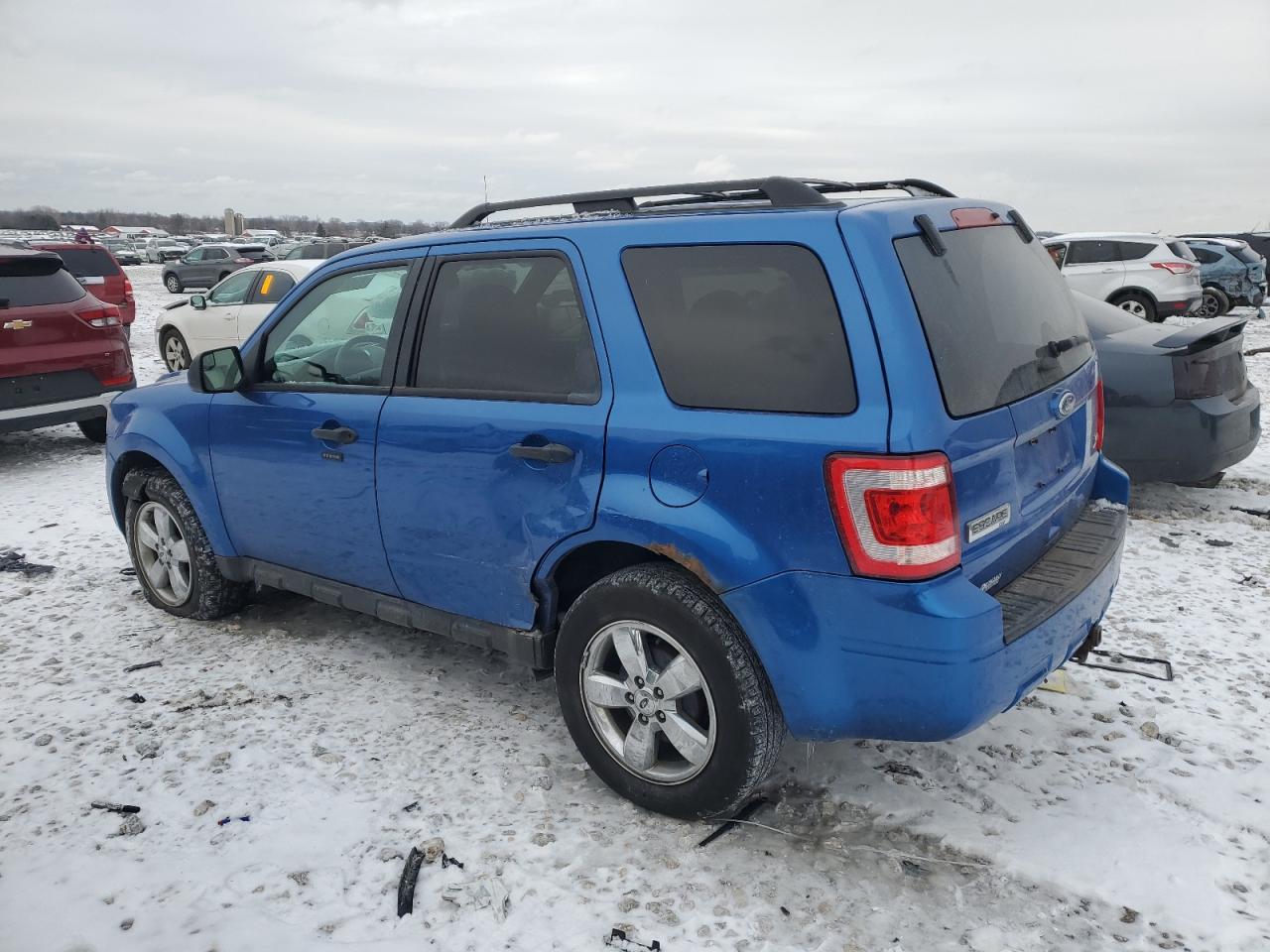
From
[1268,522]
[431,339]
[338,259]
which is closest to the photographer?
[431,339]

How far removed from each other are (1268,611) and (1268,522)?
1698 mm

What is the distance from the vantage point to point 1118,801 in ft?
10.3

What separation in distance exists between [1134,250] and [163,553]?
1609 centimetres

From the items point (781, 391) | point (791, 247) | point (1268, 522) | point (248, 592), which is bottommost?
point (1268, 522)

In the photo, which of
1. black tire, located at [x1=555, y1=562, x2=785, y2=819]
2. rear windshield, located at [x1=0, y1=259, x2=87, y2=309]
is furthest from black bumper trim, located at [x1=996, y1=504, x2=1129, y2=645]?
rear windshield, located at [x1=0, y1=259, x2=87, y2=309]

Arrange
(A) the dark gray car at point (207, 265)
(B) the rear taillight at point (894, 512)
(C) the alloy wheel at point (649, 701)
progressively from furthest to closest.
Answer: (A) the dark gray car at point (207, 265) < (C) the alloy wheel at point (649, 701) < (B) the rear taillight at point (894, 512)

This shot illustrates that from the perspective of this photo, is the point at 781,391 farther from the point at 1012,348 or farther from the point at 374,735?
the point at 374,735

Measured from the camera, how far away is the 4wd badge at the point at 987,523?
2639 mm

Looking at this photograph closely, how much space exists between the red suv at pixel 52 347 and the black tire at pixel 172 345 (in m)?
4.15

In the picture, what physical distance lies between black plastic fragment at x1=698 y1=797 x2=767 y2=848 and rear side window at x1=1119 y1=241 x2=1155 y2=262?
15.8 metres

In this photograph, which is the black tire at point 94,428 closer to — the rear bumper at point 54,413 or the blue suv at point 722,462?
the rear bumper at point 54,413

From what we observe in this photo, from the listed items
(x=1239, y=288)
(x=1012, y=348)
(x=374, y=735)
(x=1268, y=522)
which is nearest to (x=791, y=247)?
(x=1012, y=348)

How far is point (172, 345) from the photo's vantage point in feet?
42.0

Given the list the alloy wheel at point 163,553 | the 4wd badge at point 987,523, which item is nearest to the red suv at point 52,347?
the alloy wheel at point 163,553
